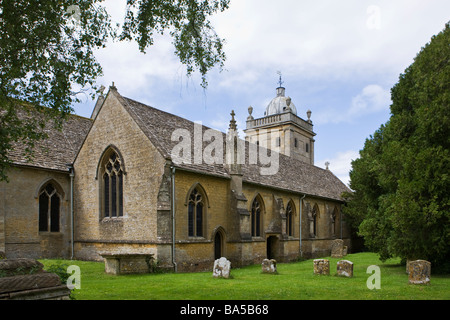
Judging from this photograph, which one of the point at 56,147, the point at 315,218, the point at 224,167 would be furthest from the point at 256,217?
the point at 56,147

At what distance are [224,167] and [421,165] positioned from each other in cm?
1100

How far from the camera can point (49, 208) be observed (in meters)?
21.7

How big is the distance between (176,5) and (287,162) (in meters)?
26.8

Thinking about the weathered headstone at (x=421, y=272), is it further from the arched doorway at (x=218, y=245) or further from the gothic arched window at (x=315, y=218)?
the gothic arched window at (x=315, y=218)

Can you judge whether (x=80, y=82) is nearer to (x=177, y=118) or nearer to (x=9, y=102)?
(x=9, y=102)

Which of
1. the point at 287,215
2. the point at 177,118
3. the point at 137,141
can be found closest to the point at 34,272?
the point at 137,141

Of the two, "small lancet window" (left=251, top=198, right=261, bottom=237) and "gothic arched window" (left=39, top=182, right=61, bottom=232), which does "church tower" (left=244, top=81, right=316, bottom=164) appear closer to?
"small lancet window" (left=251, top=198, right=261, bottom=237)

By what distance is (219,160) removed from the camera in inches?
949

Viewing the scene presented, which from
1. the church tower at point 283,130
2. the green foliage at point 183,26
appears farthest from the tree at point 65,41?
the church tower at point 283,130

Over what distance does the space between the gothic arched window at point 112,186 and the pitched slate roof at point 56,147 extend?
279 cm

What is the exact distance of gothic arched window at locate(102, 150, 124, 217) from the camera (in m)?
20.7

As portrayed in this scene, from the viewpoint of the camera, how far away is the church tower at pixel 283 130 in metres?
53.1

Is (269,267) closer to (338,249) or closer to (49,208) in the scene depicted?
(49,208)

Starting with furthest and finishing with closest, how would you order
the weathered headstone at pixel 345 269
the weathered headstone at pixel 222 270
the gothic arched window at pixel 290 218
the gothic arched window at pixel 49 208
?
the gothic arched window at pixel 290 218
the gothic arched window at pixel 49 208
the weathered headstone at pixel 345 269
the weathered headstone at pixel 222 270
